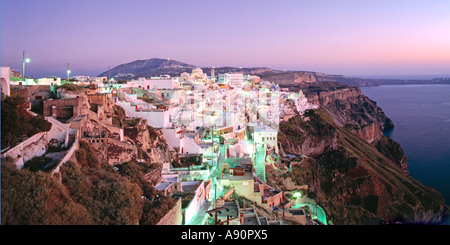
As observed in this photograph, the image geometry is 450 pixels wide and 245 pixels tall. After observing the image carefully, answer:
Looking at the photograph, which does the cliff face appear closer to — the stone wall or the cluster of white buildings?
the cluster of white buildings

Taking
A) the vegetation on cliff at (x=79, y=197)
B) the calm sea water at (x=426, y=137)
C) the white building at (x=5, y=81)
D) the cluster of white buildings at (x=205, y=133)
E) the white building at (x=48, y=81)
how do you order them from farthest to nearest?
the calm sea water at (x=426, y=137) → the white building at (x=48, y=81) → the cluster of white buildings at (x=205, y=133) → the white building at (x=5, y=81) → the vegetation on cliff at (x=79, y=197)

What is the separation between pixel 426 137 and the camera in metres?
37.8

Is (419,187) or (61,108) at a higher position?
(61,108)

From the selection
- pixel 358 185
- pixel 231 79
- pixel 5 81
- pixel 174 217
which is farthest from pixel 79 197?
pixel 231 79

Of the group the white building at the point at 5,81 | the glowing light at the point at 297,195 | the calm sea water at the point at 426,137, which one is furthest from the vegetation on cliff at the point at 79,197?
the calm sea water at the point at 426,137

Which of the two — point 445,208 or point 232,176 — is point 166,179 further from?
point 445,208

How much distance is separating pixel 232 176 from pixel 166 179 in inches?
92.4

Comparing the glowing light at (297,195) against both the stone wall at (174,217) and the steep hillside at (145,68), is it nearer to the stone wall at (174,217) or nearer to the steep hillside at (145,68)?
the stone wall at (174,217)

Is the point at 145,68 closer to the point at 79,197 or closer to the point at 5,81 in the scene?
the point at 5,81

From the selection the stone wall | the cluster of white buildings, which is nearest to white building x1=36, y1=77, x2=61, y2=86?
the cluster of white buildings

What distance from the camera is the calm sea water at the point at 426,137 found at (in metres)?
27.9

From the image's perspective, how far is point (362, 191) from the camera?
21.7 metres

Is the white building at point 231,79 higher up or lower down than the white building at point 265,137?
higher up

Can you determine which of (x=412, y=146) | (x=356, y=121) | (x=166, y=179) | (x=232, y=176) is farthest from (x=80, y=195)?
(x=356, y=121)
